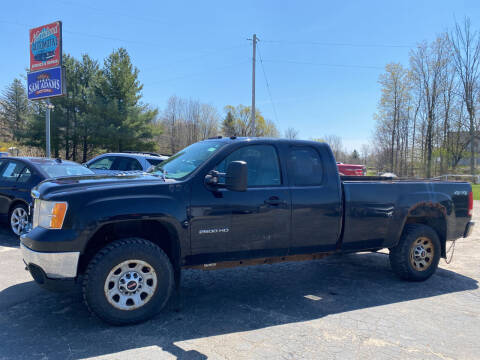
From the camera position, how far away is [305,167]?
4699 mm

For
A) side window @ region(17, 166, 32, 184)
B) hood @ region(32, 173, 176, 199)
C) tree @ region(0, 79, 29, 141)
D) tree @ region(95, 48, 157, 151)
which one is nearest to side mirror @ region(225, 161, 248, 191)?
hood @ region(32, 173, 176, 199)

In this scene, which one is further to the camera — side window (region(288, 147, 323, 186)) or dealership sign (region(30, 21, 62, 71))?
dealership sign (region(30, 21, 62, 71))

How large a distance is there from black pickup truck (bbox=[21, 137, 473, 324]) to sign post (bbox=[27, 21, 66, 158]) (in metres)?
19.0

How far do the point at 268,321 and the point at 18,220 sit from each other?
19.3 ft

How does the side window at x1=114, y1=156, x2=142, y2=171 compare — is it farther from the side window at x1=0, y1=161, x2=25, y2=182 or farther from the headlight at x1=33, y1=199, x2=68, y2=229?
the headlight at x1=33, y1=199, x2=68, y2=229

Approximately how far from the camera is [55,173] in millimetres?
7504

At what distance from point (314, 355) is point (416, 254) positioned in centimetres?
297

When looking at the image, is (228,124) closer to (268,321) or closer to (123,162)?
(123,162)

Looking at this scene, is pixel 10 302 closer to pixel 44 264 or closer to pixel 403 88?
pixel 44 264

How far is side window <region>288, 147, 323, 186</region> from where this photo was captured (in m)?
4.60

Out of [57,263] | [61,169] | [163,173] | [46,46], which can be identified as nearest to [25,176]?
[61,169]

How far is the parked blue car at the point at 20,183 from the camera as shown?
23.8ft

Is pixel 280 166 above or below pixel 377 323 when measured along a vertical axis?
above

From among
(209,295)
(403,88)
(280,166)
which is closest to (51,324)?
(209,295)
